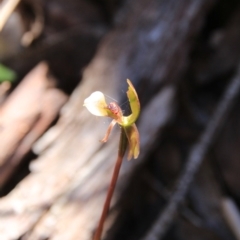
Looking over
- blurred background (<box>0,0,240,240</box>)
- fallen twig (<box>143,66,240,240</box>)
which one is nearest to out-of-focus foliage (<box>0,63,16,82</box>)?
blurred background (<box>0,0,240,240</box>)

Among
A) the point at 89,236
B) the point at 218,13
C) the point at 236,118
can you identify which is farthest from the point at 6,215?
the point at 218,13

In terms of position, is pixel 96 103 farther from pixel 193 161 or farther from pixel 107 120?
pixel 193 161

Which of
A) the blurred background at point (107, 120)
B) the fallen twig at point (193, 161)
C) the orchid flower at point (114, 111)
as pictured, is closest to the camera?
the orchid flower at point (114, 111)

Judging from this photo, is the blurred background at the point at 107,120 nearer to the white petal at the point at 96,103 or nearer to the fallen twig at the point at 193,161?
the fallen twig at the point at 193,161

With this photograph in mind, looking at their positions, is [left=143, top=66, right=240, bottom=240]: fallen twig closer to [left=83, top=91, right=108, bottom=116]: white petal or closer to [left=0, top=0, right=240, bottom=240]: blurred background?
[left=0, top=0, right=240, bottom=240]: blurred background

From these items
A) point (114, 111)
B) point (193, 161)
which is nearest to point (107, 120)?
point (193, 161)

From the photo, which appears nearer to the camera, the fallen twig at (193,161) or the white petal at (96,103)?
the white petal at (96,103)

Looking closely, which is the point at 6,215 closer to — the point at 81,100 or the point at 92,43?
the point at 81,100

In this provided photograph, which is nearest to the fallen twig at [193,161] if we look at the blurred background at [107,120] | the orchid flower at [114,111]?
the blurred background at [107,120]
